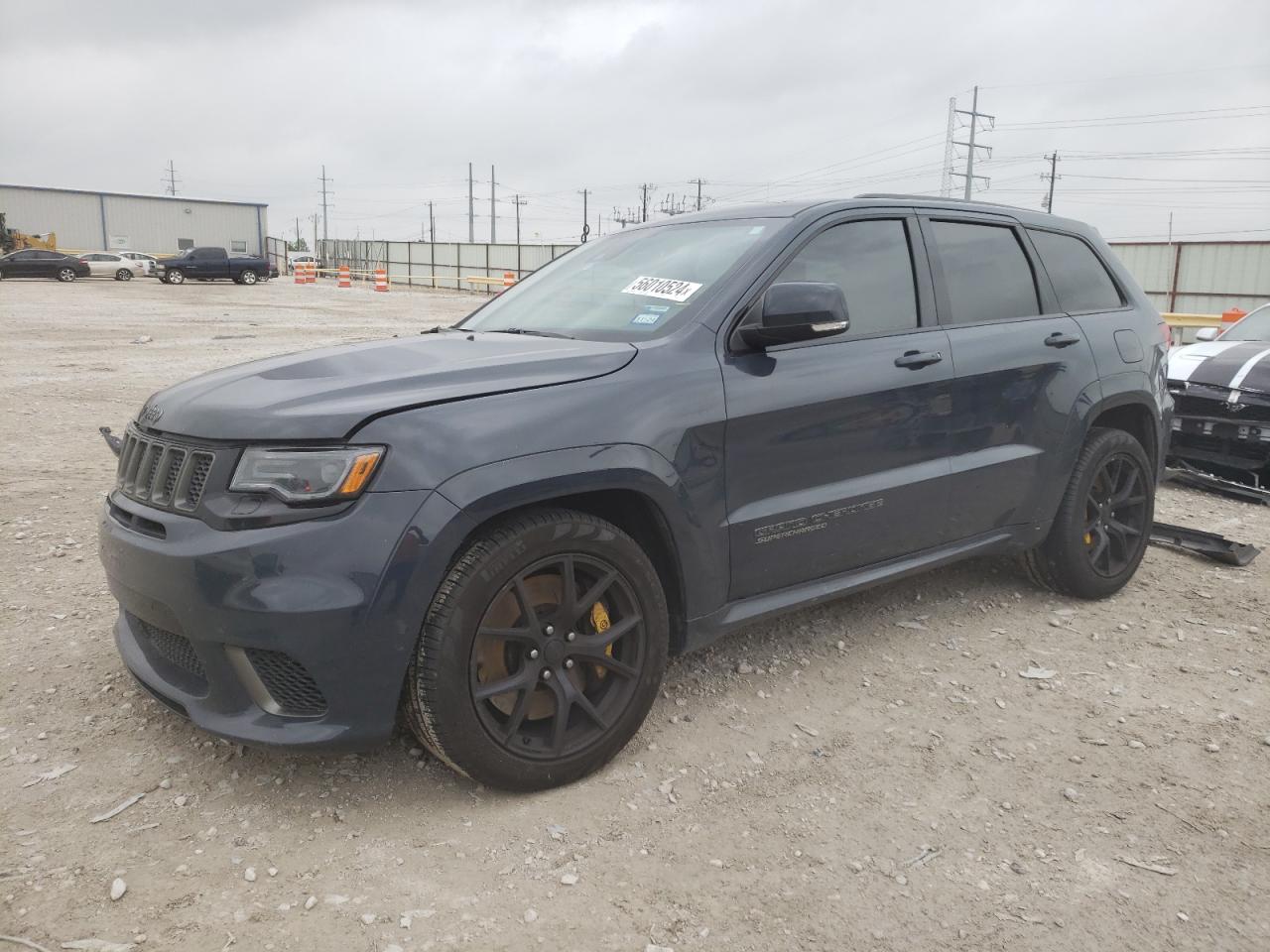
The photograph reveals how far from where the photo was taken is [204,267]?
3775 cm

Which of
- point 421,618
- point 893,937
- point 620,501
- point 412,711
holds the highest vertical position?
point 620,501

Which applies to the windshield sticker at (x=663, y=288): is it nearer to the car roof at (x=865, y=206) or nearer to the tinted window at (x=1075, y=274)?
the car roof at (x=865, y=206)

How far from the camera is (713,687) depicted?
3498 millimetres

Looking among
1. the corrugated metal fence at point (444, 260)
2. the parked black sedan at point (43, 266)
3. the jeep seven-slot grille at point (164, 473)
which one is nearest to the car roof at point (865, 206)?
the jeep seven-slot grille at point (164, 473)

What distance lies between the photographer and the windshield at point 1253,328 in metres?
7.56

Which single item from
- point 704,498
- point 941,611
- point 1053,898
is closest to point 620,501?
point 704,498

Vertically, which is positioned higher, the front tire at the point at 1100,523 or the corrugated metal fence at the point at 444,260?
the corrugated metal fence at the point at 444,260

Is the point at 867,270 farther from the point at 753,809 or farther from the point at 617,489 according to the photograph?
the point at 753,809

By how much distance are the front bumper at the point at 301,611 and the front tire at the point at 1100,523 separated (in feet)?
9.69

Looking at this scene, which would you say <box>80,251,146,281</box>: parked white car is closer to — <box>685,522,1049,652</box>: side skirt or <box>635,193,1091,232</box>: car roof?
<box>635,193,1091,232</box>: car roof

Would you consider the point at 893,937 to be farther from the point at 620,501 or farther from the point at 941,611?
the point at 941,611

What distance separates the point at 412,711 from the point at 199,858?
0.63 meters

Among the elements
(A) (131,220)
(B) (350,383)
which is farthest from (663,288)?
(A) (131,220)

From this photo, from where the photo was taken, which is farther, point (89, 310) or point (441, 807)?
point (89, 310)
